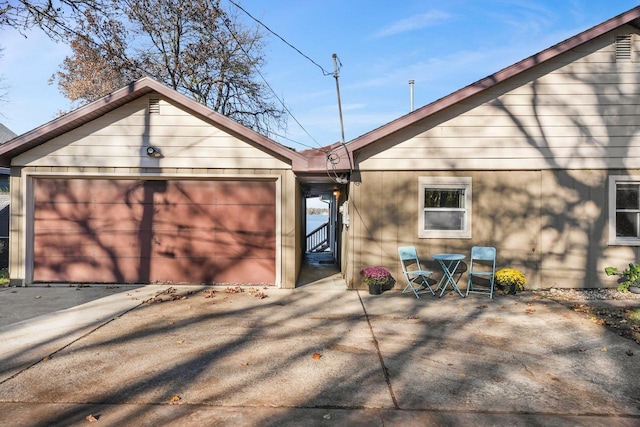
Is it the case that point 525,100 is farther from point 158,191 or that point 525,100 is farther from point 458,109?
point 158,191

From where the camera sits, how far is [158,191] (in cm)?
809

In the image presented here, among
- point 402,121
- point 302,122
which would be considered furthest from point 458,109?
point 302,122

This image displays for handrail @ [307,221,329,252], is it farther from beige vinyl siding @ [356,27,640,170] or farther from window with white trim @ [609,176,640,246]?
window with white trim @ [609,176,640,246]

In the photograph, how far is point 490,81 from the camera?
24.1 ft

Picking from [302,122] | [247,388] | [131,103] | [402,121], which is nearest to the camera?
[247,388]

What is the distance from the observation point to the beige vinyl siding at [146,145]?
789 cm

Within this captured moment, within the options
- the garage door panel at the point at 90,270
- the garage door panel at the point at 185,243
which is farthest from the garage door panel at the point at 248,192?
the garage door panel at the point at 90,270

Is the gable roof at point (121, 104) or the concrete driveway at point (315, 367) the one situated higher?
the gable roof at point (121, 104)

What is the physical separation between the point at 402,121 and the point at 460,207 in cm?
212

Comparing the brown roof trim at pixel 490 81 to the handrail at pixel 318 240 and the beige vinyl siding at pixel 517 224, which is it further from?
the handrail at pixel 318 240

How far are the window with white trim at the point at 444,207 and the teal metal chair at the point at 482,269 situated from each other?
0.43 m

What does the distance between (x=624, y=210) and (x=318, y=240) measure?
12473 millimetres

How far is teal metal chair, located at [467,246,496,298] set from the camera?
24.2 feet

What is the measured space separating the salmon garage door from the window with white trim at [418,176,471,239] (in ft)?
10.1
